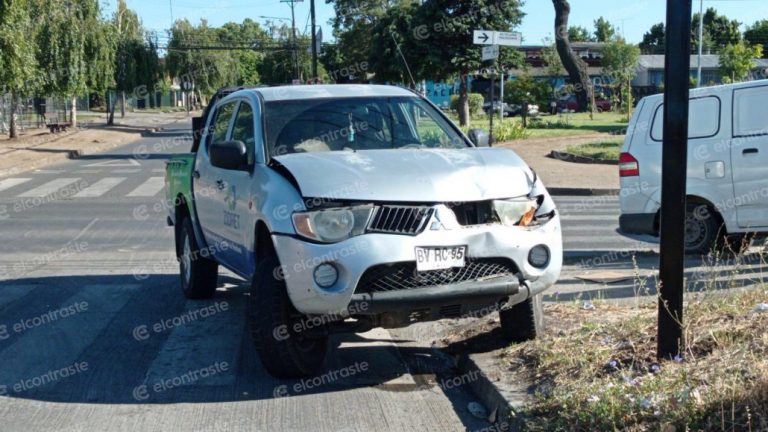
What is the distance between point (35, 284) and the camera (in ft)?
31.1

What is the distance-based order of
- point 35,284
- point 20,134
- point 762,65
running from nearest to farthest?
point 35,284 < point 20,134 < point 762,65

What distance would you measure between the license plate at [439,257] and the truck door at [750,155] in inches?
207

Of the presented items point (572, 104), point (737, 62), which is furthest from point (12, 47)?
point (572, 104)

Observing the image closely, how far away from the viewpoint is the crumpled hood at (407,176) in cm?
553

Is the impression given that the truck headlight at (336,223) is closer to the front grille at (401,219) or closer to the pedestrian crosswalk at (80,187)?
the front grille at (401,219)

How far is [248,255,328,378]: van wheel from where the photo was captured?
565cm

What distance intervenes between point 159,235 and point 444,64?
27304mm

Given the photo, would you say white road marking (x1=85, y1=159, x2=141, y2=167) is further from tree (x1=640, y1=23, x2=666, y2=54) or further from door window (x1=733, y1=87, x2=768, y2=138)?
tree (x1=640, y1=23, x2=666, y2=54)

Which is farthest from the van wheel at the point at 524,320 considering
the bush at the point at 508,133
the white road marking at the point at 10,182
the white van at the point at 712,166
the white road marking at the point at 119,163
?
the bush at the point at 508,133

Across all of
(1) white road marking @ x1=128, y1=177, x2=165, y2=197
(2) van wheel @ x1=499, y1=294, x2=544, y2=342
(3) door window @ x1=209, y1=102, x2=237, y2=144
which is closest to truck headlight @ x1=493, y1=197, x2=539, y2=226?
(2) van wheel @ x1=499, y1=294, x2=544, y2=342

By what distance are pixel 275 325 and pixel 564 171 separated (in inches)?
664

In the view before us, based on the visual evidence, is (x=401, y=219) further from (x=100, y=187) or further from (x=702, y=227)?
(x=100, y=187)

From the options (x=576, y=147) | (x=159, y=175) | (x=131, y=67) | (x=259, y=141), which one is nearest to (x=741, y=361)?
(x=259, y=141)

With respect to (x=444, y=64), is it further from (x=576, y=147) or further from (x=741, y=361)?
(x=741, y=361)
